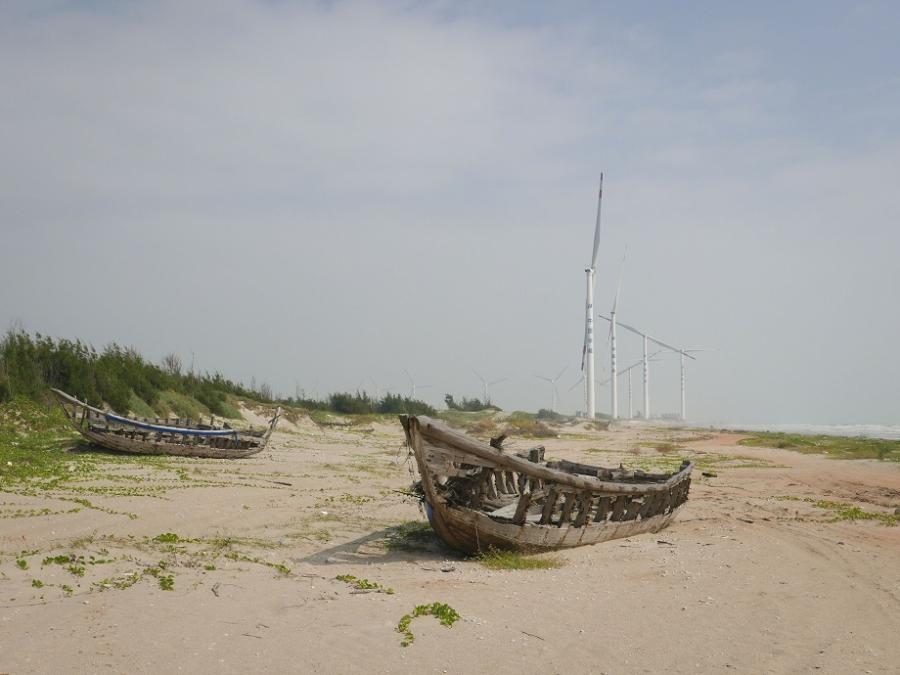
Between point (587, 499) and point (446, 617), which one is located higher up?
point (587, 499)

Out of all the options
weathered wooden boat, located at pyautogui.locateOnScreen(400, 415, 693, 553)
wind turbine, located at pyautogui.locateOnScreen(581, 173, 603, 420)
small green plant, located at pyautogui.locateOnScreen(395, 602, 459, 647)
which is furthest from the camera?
wind turbine, located at pyautogui.locateOnScreen(581, 173, 603, 420)

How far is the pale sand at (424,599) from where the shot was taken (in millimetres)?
6602

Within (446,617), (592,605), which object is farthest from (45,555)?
(592,605)

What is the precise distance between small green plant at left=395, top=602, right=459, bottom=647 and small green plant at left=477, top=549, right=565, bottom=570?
2.39 m

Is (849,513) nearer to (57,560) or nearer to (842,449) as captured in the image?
(57,560)

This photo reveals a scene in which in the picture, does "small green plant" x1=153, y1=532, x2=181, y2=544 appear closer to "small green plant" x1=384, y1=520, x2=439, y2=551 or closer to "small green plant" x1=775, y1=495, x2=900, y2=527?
"small green plant" x1=384, y1=520, x2=439, y2=551

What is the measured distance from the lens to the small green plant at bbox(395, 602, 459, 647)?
23.5 feet

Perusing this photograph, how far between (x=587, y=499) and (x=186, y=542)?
5623mm

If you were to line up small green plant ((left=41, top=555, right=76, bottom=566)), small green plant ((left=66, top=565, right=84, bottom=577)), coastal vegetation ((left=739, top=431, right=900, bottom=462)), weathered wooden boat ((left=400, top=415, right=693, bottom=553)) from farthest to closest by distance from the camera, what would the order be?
coastal vegetation ((left=739, top=431, right=900, bottom=462))
weathered wooden boat ((left=400, top=415, right=693, bottom=553))
small green plant ((left=41, top=555, right=76, bottom=566))
small green plant ((left=66, top=565, right=84, bottom=577))

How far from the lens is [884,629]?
7.78 m

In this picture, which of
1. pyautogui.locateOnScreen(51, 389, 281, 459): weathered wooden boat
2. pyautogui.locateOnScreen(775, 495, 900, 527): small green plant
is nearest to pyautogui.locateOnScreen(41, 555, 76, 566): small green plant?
pyautogui.locateOnScreen(775, 495, 900, 527): small green plant

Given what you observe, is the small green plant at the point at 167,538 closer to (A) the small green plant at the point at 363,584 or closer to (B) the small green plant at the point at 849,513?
(A) the small green plant at the point at 363,584

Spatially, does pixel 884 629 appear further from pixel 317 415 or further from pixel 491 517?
pixel 317 415

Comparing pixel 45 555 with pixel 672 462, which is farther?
pixel 672 462
